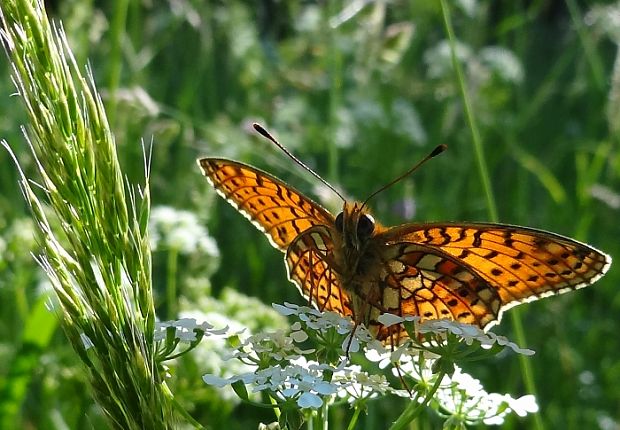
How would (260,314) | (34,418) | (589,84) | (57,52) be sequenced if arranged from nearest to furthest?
(57,52)
(260,314)
(34,418)
(589,84)

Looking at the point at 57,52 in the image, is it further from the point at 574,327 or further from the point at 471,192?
the point at 471,192

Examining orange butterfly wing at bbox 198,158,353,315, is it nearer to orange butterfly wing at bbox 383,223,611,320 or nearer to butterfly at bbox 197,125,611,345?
butterfly at bbox 197,125,611,345

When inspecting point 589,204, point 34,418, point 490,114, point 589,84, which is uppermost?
point 589,84

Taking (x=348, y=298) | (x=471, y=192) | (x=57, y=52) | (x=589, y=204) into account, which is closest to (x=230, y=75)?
(x=471, y=192)

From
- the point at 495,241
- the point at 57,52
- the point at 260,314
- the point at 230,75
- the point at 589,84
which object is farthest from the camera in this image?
the point at 230,75

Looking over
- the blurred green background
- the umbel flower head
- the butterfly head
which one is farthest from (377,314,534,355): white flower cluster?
the blurred green background

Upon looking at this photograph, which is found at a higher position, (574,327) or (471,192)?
(471,192)
